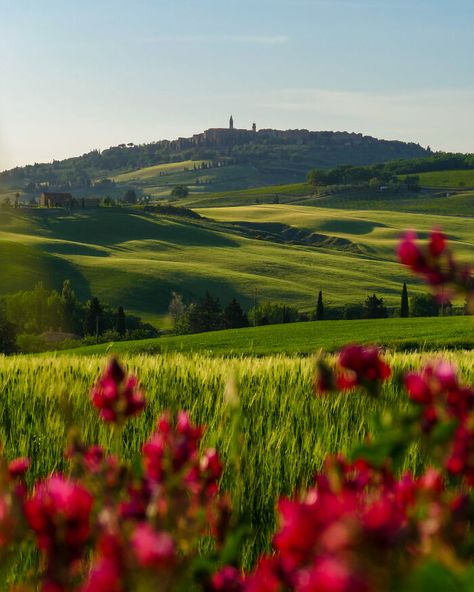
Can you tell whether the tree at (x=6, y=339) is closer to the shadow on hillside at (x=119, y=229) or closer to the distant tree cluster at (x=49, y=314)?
the distant tree cluster at (x=49, y=314)

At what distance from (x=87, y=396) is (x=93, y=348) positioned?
33.4 metres

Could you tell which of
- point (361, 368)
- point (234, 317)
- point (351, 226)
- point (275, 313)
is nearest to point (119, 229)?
point (351, 226)

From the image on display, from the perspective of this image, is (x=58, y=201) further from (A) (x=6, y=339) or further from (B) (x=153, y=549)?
(B) (x=153, y=549)

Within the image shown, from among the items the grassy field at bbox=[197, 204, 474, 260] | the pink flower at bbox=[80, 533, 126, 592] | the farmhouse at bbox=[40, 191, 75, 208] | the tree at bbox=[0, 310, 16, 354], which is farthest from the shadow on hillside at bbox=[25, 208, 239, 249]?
the pink flower at bbox=[80, 533, 126, 592]

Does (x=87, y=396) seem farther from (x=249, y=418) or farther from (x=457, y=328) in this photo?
(x=457, y=328)

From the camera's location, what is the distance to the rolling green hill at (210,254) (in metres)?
109

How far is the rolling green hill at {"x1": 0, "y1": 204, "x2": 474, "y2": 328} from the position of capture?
108625 millimetres

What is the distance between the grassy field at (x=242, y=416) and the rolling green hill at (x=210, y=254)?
92.4m

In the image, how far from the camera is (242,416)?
6.20 meters

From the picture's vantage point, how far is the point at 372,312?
263 feet

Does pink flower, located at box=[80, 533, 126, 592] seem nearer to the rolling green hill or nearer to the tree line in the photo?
the tree line

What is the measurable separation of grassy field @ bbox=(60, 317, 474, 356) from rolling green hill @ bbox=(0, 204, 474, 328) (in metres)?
56.7

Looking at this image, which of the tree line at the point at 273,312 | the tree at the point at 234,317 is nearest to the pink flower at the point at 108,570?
the tree line at the point at 273,312

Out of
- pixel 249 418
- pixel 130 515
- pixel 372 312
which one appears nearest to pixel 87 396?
pixel 249 418
